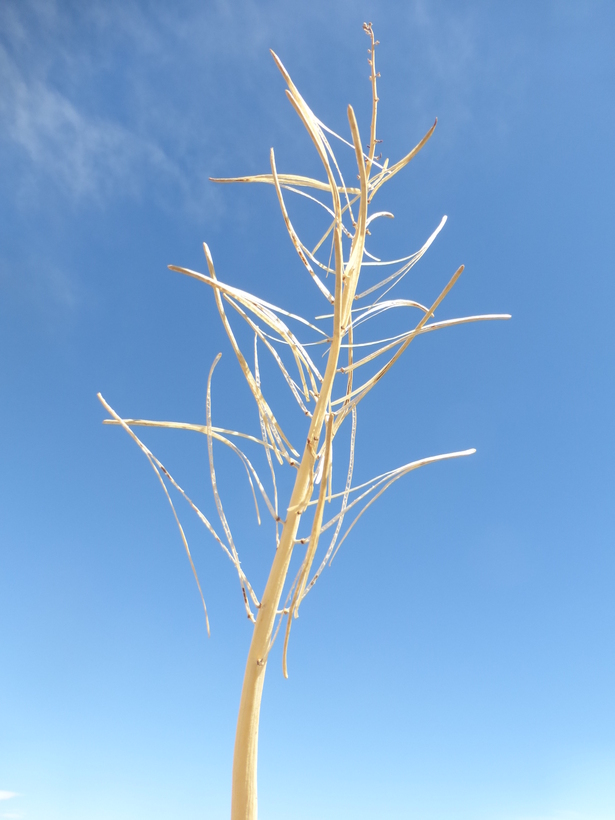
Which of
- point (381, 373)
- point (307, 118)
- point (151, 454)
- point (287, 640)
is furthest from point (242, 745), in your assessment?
point (307, 118)

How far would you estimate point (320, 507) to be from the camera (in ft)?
4.04

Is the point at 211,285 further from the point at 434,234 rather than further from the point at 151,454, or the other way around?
the point at 434,234

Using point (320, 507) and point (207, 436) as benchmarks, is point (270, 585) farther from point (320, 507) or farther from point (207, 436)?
point (207, 436)

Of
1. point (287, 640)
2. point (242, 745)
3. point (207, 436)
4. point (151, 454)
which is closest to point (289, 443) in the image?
point (207, 436)

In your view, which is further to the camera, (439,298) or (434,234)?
(434,234)

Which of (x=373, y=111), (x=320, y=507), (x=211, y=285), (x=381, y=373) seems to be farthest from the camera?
(x=373, y=111)

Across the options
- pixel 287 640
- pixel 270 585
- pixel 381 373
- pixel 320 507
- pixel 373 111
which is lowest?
pixel 287 640

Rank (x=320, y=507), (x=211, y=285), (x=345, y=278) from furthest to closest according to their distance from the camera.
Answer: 1. (x=345, y=278)
2. (x=211, y=285)
3. (x=320, y=507)

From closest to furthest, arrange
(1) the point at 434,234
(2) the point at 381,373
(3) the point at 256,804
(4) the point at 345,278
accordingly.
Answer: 1. (3) the point at 256,804
2. (2) the point at 381,373
3. (4) the point at 345,278
4. (1) the point at 434,234

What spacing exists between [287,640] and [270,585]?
0.42 feet

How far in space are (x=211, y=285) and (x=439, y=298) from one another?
1.77ft

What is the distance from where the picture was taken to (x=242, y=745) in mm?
1137

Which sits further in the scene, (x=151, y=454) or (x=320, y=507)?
(x=151, y=454)

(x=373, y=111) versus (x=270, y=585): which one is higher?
(x=373, y=111)
